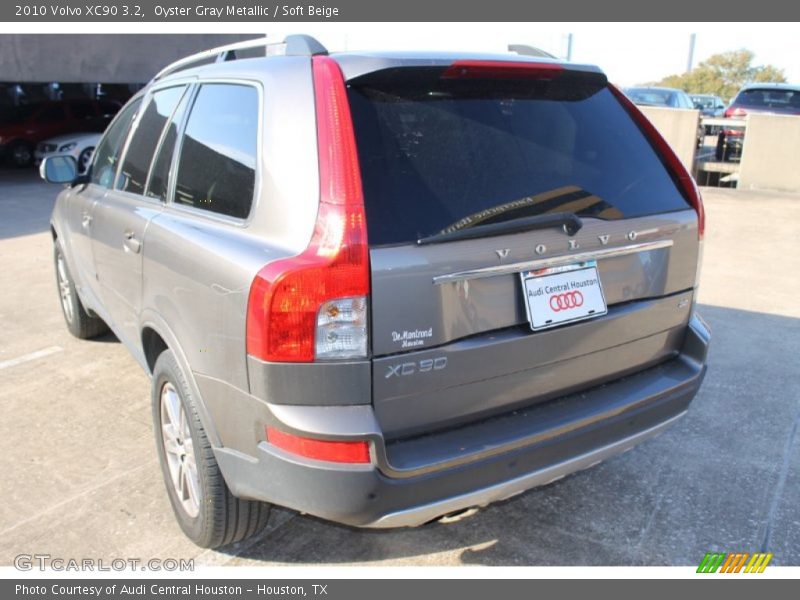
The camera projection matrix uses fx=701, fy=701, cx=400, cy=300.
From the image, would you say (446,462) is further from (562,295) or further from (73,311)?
(73,311)

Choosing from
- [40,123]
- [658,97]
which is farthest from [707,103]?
[40,123]

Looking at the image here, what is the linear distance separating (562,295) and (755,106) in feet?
48.2

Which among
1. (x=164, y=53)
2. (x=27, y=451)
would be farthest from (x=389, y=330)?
(x=164, y=53)

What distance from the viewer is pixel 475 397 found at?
2.38m

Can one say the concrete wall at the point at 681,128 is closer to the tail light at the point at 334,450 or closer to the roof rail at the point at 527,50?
the roof rail at the point at 527,50

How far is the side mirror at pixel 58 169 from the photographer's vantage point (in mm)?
4332

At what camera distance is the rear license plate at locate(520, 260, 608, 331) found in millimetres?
2412

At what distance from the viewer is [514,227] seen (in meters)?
2.34

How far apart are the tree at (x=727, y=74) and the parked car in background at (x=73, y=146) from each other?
48.0 m

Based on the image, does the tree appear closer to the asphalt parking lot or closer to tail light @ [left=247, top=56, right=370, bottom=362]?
the asphalt parking lot

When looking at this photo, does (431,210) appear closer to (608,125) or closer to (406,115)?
(406,115)

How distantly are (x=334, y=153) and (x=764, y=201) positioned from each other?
1214cm

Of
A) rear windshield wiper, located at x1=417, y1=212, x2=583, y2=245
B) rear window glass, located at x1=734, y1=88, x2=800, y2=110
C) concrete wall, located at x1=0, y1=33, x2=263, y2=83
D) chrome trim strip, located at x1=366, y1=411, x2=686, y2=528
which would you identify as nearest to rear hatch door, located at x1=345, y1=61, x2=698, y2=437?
rear windshield wiper, located at x1=417, y1=212, x2=583, y2=245

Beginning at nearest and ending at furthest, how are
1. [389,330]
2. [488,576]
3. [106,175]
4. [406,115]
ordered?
[389,330] → [406,115] → [488,576] → [106,175]
